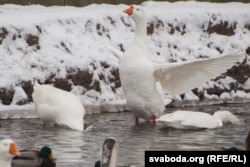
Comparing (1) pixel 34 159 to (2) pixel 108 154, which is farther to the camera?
(1) pixel 34 159

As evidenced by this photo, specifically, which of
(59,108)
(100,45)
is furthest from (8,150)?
(100,45)

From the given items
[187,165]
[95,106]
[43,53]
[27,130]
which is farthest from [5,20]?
[187,165]

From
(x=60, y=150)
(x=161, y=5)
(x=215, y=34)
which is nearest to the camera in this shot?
(x=60, y=150)

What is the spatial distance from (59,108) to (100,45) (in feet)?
17.1

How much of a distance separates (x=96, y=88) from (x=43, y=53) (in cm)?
137

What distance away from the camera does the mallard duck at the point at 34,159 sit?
53.5 feet

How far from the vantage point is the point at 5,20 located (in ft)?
87.0

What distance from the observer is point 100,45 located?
27359mm

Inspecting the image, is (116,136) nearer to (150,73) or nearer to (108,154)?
(150,73)

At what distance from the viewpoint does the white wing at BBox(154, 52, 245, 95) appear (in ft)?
76.8

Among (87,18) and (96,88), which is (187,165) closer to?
(96,88)

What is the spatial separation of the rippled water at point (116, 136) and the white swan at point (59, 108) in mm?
194

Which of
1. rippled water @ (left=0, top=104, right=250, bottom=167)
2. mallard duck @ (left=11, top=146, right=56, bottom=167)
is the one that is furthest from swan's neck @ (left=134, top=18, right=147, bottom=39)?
mallard duck @ (left=11, top=146, right=56, bottom=167)

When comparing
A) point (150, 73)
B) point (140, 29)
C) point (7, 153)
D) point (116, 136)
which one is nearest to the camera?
point (7, 153)
